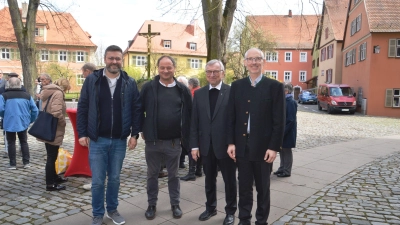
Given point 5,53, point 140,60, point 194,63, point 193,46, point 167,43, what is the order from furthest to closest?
1. point 194,63
2. point 193,46
3. point 167,43
4. point 140,60
5. point 5,53

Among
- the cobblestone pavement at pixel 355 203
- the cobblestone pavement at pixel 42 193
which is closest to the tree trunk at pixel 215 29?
the cobblestone pavement at pixel 42 193

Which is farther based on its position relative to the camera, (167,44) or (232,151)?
(167,44)

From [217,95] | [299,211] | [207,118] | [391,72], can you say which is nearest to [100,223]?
[207,118]

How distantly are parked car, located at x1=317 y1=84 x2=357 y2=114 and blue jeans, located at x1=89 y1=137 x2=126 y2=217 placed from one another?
24.0m

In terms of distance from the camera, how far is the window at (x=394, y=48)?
83.1 ft

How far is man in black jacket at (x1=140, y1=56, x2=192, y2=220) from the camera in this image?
4230 millimetres

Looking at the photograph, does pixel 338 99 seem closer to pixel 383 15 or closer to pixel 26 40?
pixel 383 15

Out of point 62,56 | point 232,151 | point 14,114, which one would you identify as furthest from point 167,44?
point 232,151

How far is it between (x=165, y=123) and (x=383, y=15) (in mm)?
27721

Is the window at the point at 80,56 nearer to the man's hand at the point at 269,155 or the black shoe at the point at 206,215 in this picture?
the black shoe at the point at 206,215

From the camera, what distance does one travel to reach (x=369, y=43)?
26219 millimetres

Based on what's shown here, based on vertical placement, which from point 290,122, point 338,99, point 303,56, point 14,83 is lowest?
point 338,99

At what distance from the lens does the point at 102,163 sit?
4.06 meters

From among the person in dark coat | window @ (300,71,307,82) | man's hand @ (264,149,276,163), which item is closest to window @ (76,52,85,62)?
window @ (300,71,307,82)
